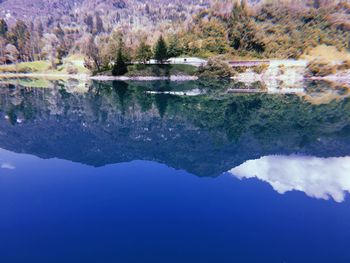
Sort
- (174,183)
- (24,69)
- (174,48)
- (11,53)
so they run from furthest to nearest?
1. (11,53)
2. (24,69)
3. (174,48)
4. (174,183)

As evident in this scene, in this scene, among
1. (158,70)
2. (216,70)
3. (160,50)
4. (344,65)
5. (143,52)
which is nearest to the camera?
(344,65)

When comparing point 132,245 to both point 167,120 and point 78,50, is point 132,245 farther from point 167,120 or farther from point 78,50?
point 78,50

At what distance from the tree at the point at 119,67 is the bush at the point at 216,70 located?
77.6 feet

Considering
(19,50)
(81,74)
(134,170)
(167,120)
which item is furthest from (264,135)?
(19,50)

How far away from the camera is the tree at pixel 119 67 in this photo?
86.0 metres

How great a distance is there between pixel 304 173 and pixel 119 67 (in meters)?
74.8

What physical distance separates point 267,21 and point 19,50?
119472mm

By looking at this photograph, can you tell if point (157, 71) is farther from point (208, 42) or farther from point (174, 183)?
point (174, 183)

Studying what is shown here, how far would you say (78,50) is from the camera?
140375 mm

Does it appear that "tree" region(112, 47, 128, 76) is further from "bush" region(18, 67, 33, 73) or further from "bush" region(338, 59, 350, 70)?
"bush" region(338, 59, 350, 70)

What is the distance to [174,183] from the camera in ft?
60.2

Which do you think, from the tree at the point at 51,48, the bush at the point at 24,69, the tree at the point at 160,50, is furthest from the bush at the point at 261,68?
the bush at the point at 24,69

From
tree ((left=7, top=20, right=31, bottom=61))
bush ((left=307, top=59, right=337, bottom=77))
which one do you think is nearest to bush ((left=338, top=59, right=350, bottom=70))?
bush ((left=307, top=59, right=337, bottom=77))

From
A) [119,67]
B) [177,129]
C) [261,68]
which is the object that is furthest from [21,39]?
[177,129]
